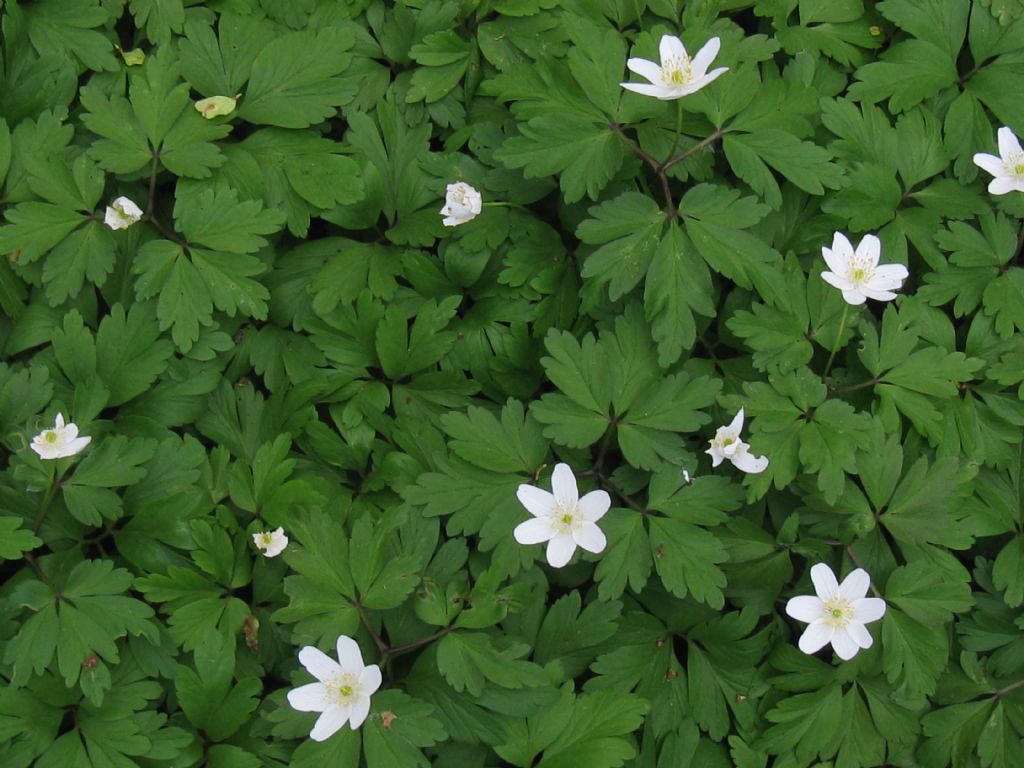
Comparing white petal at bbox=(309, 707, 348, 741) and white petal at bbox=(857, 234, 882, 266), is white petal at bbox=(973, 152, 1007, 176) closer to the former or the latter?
white petal at bbox=(857, 234, 882, 266)

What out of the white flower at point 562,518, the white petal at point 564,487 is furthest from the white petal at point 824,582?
the white petal at point 564,487

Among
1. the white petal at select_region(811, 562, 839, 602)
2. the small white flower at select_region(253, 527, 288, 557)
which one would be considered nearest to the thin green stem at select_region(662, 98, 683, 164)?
the white petal at select_region(811, 562, 839, 602)

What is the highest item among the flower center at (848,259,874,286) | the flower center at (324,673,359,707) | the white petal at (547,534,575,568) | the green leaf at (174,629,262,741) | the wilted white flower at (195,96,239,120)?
the wilted white flower at (195,96,239,120)

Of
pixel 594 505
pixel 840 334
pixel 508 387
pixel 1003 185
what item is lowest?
pixel 508 387

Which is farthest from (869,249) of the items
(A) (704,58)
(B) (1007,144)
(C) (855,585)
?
(C) (855,585)

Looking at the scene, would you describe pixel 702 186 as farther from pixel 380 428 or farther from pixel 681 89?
pixel 380 428

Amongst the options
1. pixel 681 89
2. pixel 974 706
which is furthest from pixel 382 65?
pixel 974 706

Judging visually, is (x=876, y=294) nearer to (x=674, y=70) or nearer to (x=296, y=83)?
(x=674, y=70)

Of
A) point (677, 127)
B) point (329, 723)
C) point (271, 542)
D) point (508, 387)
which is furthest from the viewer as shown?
point (508, 387)
